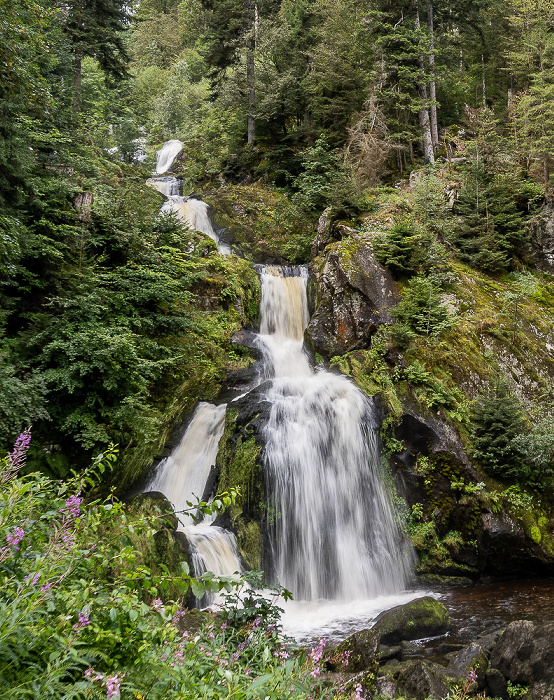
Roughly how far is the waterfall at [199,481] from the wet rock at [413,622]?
2737 mm

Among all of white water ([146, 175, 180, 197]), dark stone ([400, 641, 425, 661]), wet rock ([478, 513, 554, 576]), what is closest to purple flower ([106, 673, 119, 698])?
dark stone ([400, 641, 425, 661])

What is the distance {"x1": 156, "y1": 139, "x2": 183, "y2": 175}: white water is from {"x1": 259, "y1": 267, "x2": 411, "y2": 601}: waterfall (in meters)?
22.0

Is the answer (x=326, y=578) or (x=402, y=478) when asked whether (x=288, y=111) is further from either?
(x=326, y=578)

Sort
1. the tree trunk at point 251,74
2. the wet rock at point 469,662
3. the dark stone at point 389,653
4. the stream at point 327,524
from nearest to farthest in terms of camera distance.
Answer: the wet rock at point 469,662 < the dark stone at point 389,653 < the stream at point 327,524 < the tree trunk at point 251,74

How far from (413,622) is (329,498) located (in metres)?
2.94

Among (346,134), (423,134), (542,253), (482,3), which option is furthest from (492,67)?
(542,253)

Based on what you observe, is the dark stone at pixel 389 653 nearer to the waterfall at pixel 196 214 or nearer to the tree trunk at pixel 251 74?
the waterfall at pixel 196 214

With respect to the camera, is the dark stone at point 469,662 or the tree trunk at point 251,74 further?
the tree trunk at point 251,74

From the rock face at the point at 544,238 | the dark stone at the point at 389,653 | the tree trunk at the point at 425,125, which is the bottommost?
the dark stone at the point at 389,653

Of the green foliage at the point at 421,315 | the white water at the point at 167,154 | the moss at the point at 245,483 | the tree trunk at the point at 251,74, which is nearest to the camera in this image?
the moss at the point at 245,483

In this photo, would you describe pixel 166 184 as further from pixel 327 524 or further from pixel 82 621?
pixel 82 621

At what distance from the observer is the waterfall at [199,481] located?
736 cm

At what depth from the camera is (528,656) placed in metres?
4.89

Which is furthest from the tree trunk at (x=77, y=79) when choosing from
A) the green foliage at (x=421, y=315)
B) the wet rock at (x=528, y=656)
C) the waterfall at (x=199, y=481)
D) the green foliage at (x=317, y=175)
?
the wet rock at (x=528, y=656)
